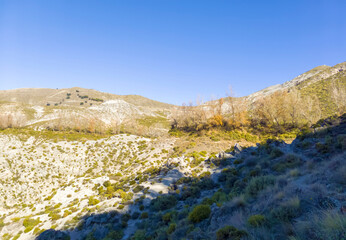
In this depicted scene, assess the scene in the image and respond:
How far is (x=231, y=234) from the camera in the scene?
634 centimetres

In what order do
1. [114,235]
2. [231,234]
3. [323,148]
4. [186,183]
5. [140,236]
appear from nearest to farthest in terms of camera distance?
[231,234] < [140,236] < [114,235] < [323,148] < [186,183]

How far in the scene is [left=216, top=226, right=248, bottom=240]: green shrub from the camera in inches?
237

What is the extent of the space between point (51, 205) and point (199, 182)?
72.7 feet

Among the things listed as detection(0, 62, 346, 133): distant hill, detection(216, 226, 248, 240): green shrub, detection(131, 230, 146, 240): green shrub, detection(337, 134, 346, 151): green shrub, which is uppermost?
detection(0, 62, 346, 133): distant hill

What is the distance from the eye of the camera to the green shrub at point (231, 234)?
19.8ft

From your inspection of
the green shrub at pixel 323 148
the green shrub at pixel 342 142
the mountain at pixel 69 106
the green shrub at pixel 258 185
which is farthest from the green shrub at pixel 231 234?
the mountain at pixel 69 106

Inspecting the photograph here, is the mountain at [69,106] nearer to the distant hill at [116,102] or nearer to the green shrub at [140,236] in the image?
the distant hill at [116,102]

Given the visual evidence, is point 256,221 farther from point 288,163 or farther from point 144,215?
point 144,215

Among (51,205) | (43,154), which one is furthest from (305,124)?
(43,154)

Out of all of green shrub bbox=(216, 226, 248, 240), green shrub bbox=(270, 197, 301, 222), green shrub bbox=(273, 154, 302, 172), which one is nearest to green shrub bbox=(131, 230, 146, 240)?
green shrub bbox=(216, 226, 248, 240)

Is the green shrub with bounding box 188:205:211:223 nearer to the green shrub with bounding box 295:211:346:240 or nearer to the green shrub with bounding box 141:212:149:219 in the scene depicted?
the green shrub with bounding box 295:211:346:240

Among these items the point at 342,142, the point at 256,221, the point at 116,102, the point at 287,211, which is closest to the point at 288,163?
the point at 342,142

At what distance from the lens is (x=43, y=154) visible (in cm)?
3931

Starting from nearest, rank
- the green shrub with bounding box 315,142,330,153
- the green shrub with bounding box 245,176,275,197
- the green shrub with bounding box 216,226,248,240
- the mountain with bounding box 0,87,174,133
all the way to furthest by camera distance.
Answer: the green shrub with bounding box 216,226,248,240
the green shrub with bounding box 245,176,275,197
the green shrub with bounding box 315,142,330,153
the mountain with bounding box 0,87,174,133
